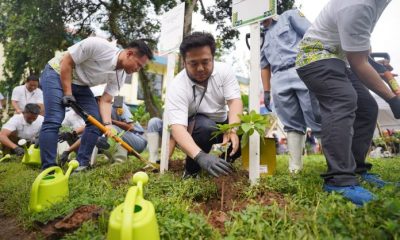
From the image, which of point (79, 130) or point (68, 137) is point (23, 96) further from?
point (68, 137)

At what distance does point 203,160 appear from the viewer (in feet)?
7.37

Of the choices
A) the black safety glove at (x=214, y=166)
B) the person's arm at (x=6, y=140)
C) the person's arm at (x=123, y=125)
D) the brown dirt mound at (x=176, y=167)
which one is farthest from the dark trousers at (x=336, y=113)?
the person's arm at (x=6, y=140)

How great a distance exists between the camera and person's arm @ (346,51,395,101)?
2023 millimetres

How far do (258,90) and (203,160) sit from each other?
0.65m

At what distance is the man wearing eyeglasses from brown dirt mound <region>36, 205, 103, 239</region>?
0.79m

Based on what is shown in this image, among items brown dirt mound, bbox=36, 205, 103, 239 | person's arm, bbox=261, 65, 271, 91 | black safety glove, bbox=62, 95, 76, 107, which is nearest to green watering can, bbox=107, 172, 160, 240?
brown dirt mound, bbox=36, 205, 103, 239

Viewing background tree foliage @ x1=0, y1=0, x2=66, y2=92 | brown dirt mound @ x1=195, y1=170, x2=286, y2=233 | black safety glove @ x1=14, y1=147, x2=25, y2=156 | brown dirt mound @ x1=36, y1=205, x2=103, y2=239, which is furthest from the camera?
background tree foliage @ x1=0, y1=0, x2=66, y2=92

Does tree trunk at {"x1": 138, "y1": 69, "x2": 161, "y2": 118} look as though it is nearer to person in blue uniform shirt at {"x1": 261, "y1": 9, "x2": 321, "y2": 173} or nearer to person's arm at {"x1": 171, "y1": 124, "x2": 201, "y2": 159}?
person in blue uniform shirt at {"x1": 261, "y1": 9, "x2": 321, "y2": 173}

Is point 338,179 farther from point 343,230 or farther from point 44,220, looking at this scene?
point 44,220

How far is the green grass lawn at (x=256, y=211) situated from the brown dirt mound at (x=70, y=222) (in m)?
0.05

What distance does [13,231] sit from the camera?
6.51ft

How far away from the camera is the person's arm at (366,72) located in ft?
6.64

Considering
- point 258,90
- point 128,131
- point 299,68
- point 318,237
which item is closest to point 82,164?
point 128,131

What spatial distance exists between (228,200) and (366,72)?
1184 mm
